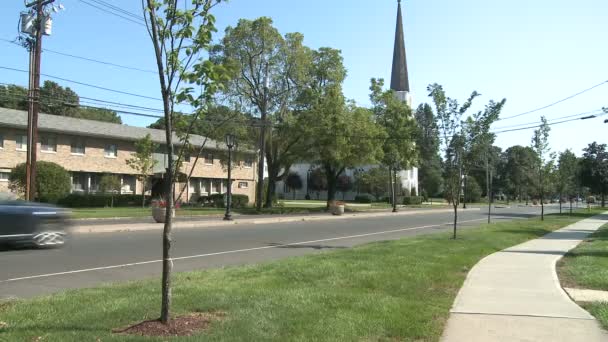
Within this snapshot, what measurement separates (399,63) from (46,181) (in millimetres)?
67670

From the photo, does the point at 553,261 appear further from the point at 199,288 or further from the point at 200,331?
the point at 200,331

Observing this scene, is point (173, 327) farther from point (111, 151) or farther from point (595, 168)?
point (595, 168)

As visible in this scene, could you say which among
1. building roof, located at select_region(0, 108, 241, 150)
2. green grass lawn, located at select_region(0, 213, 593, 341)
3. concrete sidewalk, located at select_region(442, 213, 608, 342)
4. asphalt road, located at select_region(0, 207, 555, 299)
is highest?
building roof, located at select_region(0, 108, 241, 150)

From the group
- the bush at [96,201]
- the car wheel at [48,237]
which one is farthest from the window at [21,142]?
the car wheel at [48,237]

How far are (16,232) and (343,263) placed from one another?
25.0 feet

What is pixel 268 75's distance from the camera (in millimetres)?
42094

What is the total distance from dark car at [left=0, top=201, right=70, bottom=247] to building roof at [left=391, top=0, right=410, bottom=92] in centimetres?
Answer: 8160

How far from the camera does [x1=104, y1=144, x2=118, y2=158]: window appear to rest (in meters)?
43.9

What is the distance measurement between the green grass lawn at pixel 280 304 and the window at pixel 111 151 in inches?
1410

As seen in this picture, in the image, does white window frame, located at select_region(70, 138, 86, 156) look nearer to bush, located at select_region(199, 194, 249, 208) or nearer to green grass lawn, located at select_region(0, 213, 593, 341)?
bush, located at select_region(199, 194, 249, 208)

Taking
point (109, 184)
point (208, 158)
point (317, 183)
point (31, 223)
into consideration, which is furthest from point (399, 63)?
point (31, 223)

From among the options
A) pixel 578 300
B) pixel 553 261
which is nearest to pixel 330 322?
pixel 578 300

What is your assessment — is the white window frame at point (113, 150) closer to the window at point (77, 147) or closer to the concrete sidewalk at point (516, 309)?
the window at point (77, 147)

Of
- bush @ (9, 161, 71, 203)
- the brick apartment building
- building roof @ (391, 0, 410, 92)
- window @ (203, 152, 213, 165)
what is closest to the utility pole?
bush @ (9, 161, 71, 203)
